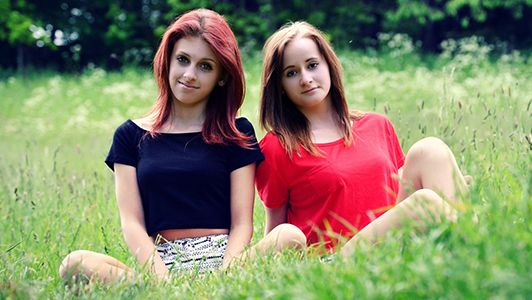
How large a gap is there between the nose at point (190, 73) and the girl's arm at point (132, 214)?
524 millimetres

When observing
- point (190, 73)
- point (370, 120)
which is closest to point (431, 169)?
point (370, 120)

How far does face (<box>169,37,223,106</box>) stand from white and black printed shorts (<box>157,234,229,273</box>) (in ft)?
2.30

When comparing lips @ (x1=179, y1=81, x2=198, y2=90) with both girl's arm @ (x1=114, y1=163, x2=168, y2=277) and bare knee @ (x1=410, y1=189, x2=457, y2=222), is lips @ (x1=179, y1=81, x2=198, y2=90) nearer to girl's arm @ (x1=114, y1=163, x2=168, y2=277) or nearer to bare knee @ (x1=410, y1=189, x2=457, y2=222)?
girl's arm @ (x1=114, y1=163, x2=168, y2=277)

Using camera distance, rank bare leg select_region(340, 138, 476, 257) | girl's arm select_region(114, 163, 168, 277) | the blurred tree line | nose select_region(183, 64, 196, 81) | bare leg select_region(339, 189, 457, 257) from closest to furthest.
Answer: bare leg select_region(339, 189, 457, 257), bare leg select_region(340, 138, 476, 257), girl's arm select_region(114, 163, 168, 277), nose select_region(183, 64, 196, 81), the blurred tree line

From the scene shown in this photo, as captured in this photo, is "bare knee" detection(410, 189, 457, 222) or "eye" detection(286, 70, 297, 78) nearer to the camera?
"bare knee" detection(410, 189, 457, 222)

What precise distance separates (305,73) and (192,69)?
1.87ft

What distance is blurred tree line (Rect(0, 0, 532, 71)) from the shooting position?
1369 cm

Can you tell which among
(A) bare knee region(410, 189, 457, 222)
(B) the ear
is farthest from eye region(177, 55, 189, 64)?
(A) bare knee region(410, 189, 457, 222)

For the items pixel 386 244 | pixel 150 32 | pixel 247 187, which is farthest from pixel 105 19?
pixel 386 244

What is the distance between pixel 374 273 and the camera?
51.1 inches

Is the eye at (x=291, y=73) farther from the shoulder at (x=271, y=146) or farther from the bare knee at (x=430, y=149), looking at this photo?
the bare knee at (x=430, y=149)

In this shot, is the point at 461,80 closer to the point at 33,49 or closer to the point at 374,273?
the point at 374,273

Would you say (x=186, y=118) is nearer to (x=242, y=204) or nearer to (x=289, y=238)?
(x=242, y=204)

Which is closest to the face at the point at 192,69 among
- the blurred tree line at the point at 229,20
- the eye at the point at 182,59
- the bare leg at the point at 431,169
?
the eye at the point at 182,59
